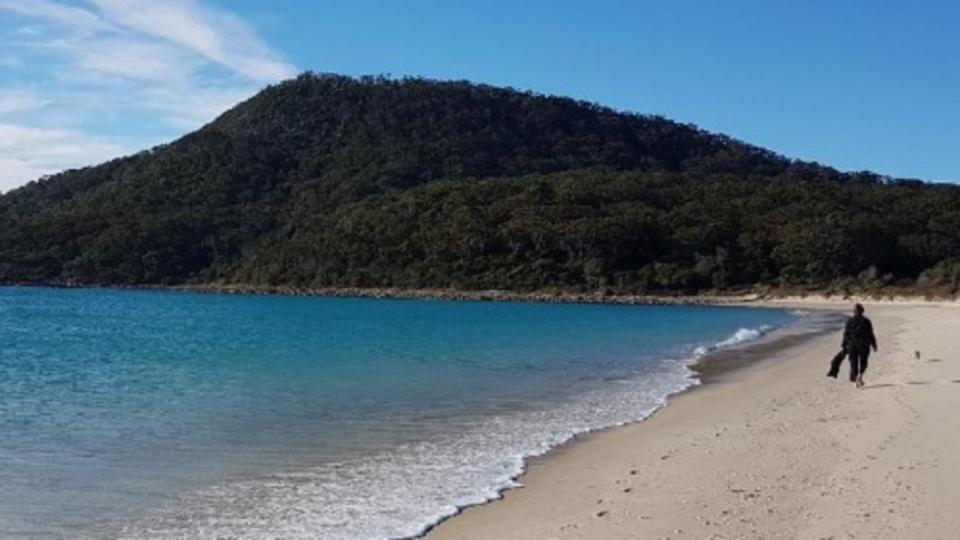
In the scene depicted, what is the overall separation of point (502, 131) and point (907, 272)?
76430 mm

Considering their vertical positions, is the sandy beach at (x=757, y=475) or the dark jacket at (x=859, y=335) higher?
the dark jacket at (x=859, y=335)

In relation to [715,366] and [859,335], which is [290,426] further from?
[715,366]

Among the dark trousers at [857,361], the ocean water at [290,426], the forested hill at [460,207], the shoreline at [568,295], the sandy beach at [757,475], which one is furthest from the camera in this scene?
the forested hill at [460,207]

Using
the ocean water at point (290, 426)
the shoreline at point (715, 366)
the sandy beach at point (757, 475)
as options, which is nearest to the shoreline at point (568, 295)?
the shoreline at point (715, 366)

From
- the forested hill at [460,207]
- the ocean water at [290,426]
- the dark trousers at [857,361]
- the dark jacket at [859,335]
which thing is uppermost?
the forested hill at [460,207]

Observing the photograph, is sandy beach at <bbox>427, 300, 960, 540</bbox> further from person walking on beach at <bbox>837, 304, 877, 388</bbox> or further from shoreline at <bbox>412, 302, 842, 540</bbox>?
person walking on beach at <bbox>837, 304, 877, 388</bbox>

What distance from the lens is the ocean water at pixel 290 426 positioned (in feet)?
31.5

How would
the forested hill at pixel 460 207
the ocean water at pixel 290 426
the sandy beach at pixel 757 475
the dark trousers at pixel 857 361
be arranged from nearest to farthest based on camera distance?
the sandy beach at pixel 757 475
the ocean water at pixel 290 426
the dark trousers at pixel 857 361
the forested hill at pixel 460 207

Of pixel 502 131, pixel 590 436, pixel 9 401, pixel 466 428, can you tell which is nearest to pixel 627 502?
pixel 590 436

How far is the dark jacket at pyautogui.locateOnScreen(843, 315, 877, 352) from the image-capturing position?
1903cm

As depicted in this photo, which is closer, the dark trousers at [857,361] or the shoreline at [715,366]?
the shoreline at [715,366]

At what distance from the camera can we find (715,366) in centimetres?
2620

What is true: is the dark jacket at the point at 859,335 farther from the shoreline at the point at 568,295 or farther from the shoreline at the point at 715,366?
the shoreline at the point at 568,295

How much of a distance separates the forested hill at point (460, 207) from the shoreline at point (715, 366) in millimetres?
46685
